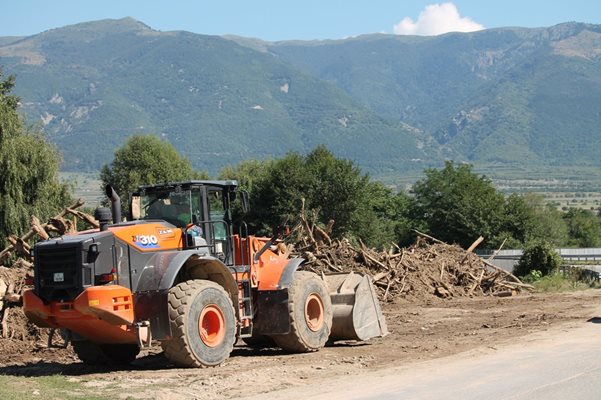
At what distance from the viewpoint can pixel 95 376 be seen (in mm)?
15422

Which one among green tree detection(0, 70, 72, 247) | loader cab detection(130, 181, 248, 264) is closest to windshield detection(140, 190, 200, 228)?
loader cab detection(130, 181, 248, 264)

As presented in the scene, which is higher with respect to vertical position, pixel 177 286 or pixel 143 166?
pixel 143 166

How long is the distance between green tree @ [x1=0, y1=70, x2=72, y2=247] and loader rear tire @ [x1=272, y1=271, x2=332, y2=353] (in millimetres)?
23729

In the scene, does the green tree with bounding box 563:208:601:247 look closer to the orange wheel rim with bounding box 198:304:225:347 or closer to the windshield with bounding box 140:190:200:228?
the windshield with bounding box 140:190:200:228

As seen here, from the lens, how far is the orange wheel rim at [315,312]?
18.1 meters

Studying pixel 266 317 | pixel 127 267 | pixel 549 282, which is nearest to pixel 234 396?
pixel 127 267

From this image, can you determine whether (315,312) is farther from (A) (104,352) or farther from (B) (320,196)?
(B) (320,196)

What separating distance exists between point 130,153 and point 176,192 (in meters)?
73.6

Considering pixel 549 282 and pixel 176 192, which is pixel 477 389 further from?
pixel 549 282

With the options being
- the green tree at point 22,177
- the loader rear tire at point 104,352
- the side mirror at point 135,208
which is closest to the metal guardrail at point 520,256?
the green tree at point 22,177

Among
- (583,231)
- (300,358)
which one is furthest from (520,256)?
(583,231)

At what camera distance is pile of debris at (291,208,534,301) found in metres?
30.9

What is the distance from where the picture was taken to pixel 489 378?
1452cm

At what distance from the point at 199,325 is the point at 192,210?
2.16 metres
